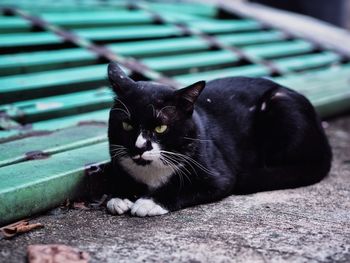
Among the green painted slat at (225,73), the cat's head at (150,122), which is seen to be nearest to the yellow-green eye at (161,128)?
the cat's head at (150,122)

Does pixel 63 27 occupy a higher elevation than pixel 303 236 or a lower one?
higher

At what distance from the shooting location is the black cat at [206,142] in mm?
2617

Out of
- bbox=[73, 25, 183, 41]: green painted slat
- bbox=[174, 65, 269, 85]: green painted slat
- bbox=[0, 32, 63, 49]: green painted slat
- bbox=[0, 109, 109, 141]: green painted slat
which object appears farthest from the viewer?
bbox=[73, 25, 183, 41]: green painted slat

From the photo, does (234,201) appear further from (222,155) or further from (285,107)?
(285,107)

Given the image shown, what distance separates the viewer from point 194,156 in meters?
2.79

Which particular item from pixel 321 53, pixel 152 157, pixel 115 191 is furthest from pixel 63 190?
pixel 321 53

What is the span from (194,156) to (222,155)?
0.28m

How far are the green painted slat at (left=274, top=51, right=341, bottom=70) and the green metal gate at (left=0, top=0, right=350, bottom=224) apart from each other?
13 mm

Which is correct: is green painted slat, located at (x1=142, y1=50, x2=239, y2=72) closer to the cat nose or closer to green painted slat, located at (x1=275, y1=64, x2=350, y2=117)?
green painted slat, located at (x1=275, y1=64, x2=350, y2=117)

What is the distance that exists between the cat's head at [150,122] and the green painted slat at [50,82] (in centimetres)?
116

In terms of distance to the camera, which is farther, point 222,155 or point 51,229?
point 222,155

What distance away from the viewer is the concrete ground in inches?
85.0

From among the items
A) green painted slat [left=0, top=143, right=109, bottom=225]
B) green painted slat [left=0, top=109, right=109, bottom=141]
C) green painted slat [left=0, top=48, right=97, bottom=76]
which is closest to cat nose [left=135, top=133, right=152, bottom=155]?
green painted slat [left=0, top=143, right=109, bottom=225]

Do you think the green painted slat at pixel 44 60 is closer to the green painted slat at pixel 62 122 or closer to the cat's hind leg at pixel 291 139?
the green painted slat at pixel 62 122
